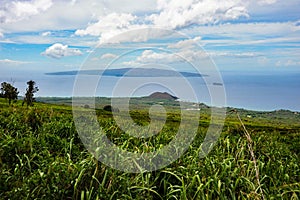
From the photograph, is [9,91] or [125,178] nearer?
[125,178]

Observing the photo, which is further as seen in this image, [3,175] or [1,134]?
[1,134]

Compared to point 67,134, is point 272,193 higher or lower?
lower

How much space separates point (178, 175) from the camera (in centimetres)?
415

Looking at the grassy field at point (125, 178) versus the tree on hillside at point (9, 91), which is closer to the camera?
the grassy field at point (125, 178)

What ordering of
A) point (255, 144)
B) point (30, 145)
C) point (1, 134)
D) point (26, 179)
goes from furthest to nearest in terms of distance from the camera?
point (255, 144) < point (1, 134) < point (30, 145) < point (26, 179)

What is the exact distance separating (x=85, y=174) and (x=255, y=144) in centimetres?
305

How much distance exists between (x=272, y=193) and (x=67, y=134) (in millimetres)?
3222

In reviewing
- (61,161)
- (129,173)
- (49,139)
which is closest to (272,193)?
(129,173)

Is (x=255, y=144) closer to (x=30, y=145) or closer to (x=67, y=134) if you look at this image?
(x=67, y=134)

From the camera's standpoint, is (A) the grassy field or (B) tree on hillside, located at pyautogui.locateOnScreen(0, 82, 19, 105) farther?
(B) tree on hillside, located at pyautogui.locateOnScreen(0, 82, 19, 105)

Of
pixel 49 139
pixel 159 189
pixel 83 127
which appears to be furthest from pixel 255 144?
pixel 49 139

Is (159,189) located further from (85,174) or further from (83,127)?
(83,127)

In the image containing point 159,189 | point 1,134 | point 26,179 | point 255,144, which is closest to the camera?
point 26,179

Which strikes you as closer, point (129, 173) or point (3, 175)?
point (3, 175)
